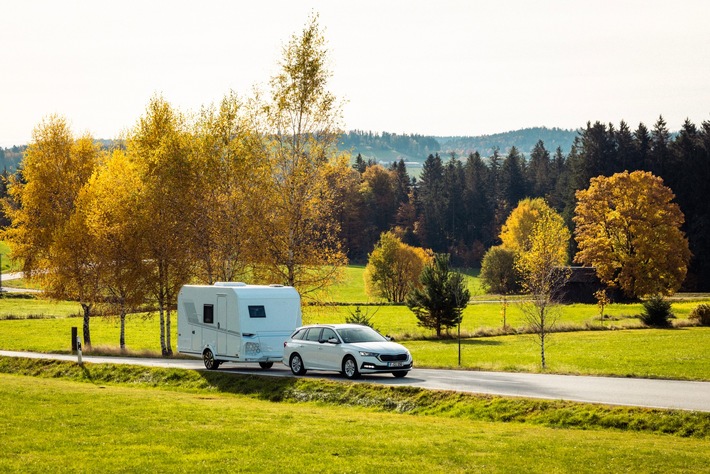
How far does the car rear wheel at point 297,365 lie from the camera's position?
2906 centimetres

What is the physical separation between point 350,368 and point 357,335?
1.37m

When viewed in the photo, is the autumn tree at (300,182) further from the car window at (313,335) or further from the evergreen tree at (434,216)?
the evergreen tree at (434,216)

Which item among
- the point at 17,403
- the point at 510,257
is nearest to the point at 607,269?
the point at 510,257

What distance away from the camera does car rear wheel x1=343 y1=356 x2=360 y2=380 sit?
27.2 metres

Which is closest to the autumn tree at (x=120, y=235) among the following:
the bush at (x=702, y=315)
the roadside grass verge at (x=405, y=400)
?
the roadside grass verge at (x=405, y=400)

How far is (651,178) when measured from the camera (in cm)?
8138

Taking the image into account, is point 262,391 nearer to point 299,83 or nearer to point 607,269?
point 299,83

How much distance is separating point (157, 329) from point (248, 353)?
41.0 metres

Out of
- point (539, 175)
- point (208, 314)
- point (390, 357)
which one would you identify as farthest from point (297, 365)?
point (539, 175)

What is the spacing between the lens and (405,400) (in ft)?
74.9

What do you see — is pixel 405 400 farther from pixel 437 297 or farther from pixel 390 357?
pixel 437 297

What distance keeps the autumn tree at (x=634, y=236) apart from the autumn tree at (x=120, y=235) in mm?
46360

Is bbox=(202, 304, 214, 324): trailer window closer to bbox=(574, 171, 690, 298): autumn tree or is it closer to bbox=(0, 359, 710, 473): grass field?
bbox=(0, 359, 710, 473): grass field

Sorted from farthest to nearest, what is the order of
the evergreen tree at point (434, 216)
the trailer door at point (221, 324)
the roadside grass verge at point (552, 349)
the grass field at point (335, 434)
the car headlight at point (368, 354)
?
the evergreen tree at point (434, 216), the roadside grass verge at point (552, 349), the trailer door at point (221, 324), the car headlight at point (368, 354), the grass field at point (335, 434)
